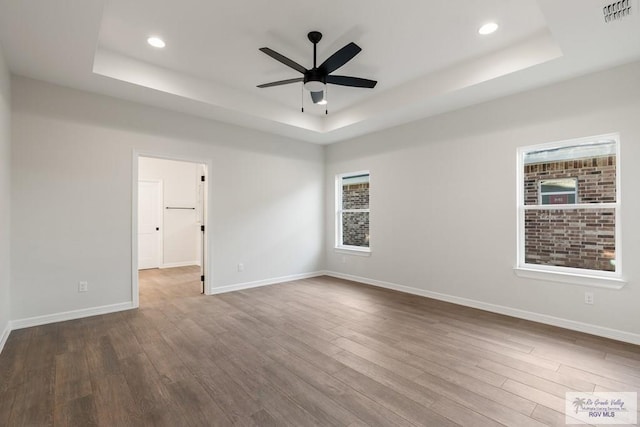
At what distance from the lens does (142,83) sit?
362 cm

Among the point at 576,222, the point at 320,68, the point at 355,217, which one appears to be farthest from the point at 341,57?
the point at 355,217

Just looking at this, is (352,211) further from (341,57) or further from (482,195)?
(341,57)

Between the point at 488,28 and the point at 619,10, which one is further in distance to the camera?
the point at 488,28

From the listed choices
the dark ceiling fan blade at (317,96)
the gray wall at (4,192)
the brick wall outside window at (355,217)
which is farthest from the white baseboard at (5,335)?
the brick wall outside window at (355,217)

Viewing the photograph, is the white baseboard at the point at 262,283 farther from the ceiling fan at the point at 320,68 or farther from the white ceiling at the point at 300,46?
the ceiling fan at the point at 320,68

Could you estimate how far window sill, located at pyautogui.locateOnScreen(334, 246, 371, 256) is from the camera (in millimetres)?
5678

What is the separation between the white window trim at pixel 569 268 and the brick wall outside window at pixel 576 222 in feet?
0.17

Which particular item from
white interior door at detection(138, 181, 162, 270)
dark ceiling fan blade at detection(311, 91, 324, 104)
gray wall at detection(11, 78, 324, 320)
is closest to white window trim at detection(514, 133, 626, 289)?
dark ceiling fan blade at detection(311, 91, 324, 104)

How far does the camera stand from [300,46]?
3289 millimetres

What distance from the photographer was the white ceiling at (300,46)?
2580 millimetres

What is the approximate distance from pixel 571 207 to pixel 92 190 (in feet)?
19.3

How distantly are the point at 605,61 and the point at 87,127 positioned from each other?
5.95 metres

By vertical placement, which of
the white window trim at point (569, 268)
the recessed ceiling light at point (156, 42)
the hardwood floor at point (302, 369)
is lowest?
the hardwood floor at point (302, 369)

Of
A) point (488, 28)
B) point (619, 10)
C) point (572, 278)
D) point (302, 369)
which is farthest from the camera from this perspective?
point (572, 278)
